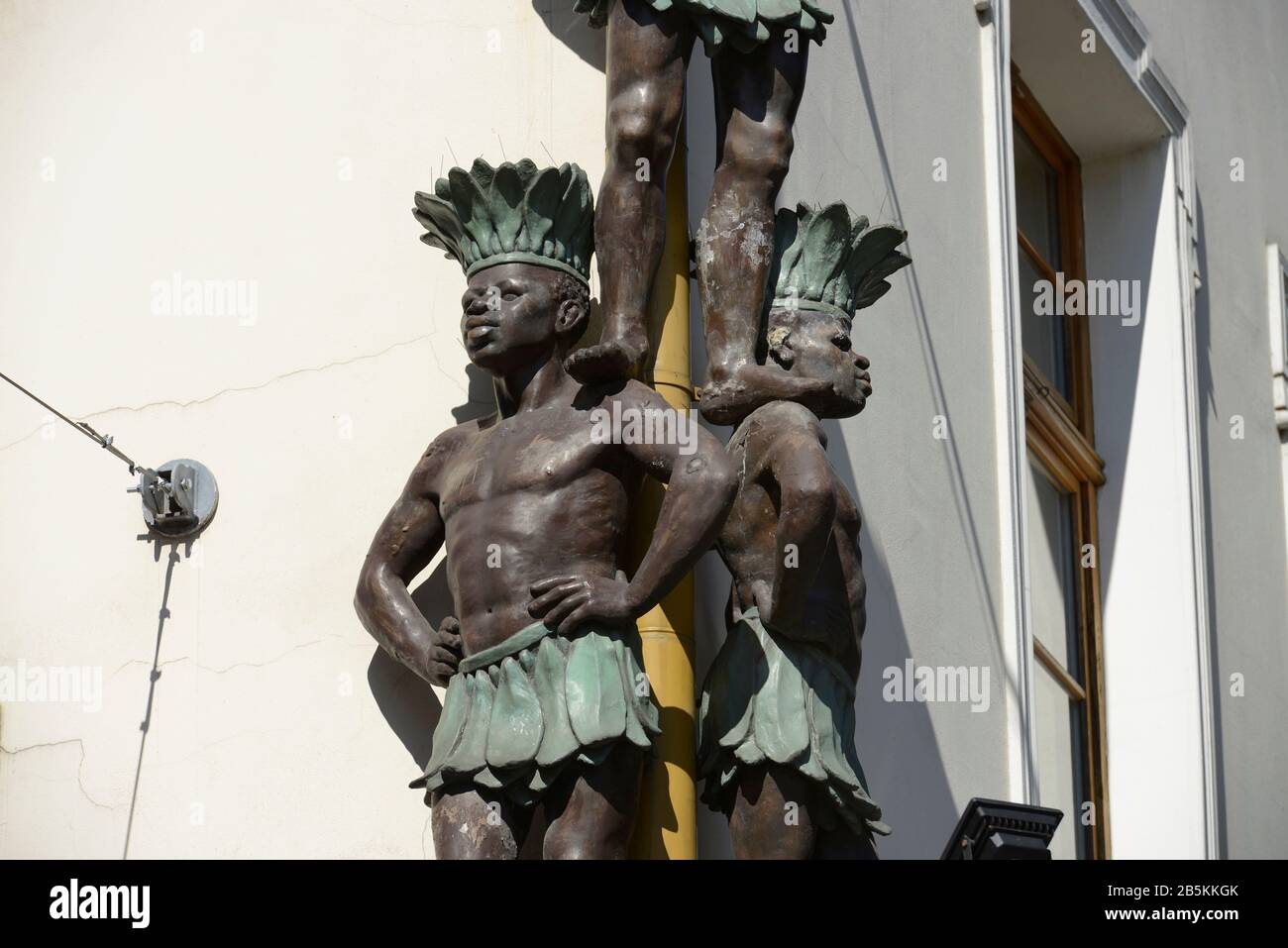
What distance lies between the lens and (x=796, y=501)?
502cm

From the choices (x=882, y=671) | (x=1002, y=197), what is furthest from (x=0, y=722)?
(x=1002, y=197)

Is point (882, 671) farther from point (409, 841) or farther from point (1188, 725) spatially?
point (1188, 725)

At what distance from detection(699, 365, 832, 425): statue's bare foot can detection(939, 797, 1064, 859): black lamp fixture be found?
0.99 metres

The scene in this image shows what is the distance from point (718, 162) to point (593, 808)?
59.8 inches

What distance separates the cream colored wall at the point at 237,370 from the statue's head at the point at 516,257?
53cm

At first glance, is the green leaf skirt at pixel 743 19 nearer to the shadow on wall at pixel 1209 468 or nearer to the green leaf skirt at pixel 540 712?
the green leaf skirt at pixel 540 712

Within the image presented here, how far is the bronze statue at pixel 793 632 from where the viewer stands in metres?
5.09

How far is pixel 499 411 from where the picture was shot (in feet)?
17.7

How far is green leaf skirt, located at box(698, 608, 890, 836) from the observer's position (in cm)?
511

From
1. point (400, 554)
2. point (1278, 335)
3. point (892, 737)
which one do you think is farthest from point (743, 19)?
point (1278, 335)

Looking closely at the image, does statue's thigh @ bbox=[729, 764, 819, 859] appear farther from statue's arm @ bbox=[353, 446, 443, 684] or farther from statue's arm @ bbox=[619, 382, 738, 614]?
statue's arm @ bbox=[353, 446, 443, 684]

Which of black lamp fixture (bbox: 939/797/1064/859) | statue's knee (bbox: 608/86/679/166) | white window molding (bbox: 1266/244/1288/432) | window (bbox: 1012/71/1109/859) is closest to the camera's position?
black lamp fixture (bbox: 939/797/1064/859)
